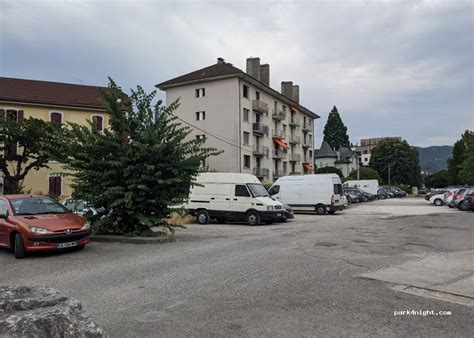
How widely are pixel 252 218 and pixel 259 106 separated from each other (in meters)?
32.9

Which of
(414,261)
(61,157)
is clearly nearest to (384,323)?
(414,261)

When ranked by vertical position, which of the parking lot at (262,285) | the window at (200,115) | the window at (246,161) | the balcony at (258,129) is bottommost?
the parking lot at (262,285)

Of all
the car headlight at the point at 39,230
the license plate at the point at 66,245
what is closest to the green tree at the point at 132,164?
the license plate at the point at 66,245

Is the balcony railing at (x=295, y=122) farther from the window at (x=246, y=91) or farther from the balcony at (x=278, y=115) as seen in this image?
the window at (x=246, y=91)

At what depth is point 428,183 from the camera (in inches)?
3711

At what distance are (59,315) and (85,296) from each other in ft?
11.2

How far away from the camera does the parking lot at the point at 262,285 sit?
4906 mm

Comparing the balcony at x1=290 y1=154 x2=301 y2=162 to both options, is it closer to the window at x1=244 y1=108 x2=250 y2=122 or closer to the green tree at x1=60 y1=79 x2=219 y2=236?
the window at x1=244 y1=108 x2=250 y2=122

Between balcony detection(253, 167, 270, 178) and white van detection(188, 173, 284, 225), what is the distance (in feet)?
98.6

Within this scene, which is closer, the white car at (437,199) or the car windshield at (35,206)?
the car windshield at (35,206)

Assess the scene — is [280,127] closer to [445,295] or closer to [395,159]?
[395,159]

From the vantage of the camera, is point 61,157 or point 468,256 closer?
point 468,256

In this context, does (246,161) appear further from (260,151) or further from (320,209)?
(320,209)

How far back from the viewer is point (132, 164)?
13.0 meters
